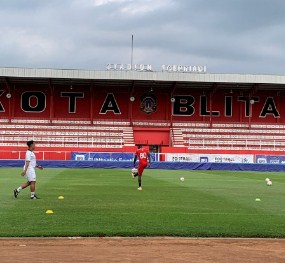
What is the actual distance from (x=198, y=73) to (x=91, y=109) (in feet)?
40.6

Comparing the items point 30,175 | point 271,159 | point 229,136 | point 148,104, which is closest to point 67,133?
point 148,104

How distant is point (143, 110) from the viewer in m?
60.5

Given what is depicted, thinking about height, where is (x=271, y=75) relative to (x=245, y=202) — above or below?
above

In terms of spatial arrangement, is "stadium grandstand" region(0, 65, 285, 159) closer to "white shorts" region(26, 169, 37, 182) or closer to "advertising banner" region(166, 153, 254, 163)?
"advertising banner" region(166, 153, 254, 163)

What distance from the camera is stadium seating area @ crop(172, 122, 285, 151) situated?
2195 inches

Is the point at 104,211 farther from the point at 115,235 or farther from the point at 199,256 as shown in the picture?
the point at 199,256

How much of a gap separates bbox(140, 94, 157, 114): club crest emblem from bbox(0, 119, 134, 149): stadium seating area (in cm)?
288

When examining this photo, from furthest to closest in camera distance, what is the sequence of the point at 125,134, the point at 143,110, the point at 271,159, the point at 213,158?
the point at 143,110 → the point at 125,134 → the point at 271,159 → the point at 213,158

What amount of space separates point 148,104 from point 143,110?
90cm

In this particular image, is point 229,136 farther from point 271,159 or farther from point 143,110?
point 143,110

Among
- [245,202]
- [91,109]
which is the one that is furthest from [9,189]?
[91,109]

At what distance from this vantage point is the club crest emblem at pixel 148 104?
60.5 metres

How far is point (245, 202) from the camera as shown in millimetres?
17656

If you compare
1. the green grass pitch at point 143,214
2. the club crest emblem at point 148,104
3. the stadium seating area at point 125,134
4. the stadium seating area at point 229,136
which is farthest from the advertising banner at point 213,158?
the green grass pitch at point 143,214
